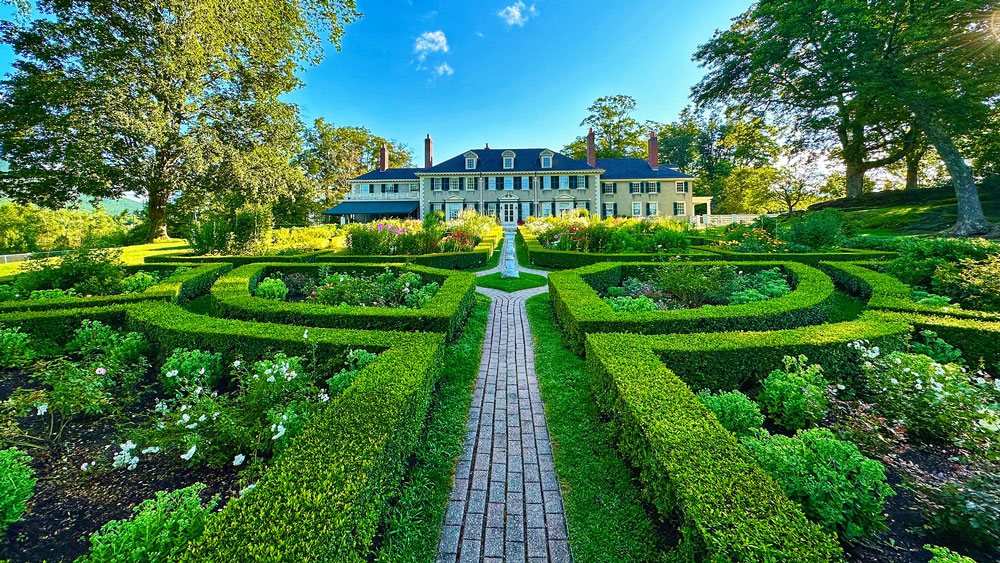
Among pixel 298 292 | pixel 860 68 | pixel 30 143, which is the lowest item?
pixel 298 292

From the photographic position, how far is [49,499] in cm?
242

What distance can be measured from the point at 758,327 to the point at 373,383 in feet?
15.1

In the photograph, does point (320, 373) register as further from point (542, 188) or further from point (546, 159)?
point (546, 159)

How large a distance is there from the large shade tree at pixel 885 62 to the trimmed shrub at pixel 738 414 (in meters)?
22.0

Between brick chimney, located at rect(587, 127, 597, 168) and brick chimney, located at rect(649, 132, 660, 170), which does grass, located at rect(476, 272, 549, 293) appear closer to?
brick chimney, located at rect(587, 127, 597, 168)

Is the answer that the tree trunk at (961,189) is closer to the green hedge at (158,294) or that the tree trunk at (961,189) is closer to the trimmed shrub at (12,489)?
the trimmed shrub at (12,489)

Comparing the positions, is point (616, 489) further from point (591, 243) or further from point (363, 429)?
point (591, 243)

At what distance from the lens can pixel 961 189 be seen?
16.6 metres

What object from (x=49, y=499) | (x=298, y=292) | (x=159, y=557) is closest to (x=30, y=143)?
(x=298, y=292)

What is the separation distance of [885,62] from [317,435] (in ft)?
84.0

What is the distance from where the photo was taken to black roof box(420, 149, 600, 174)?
1244 inches

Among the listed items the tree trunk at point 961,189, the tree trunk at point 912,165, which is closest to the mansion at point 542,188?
the tree trunk at point 912,165

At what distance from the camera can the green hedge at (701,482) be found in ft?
5.20

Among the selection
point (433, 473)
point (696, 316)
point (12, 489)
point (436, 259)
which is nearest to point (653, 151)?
point (436, 259)
